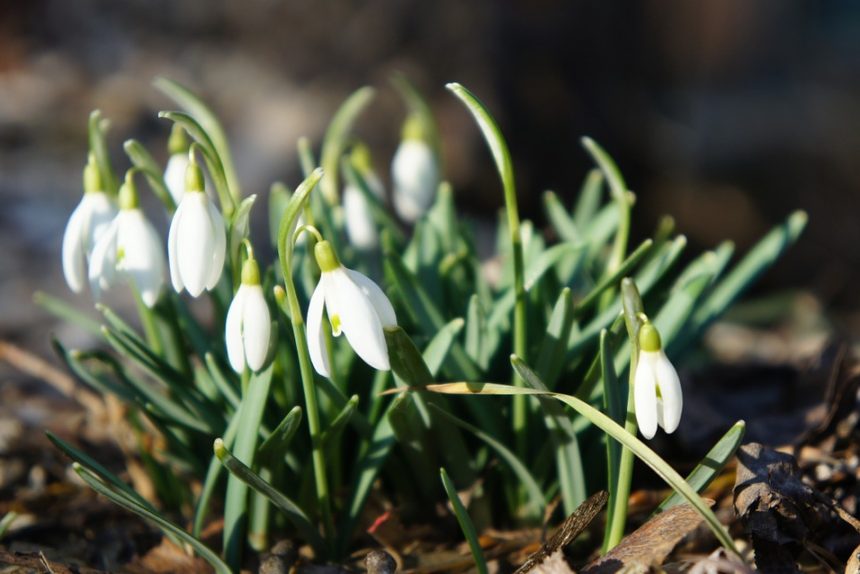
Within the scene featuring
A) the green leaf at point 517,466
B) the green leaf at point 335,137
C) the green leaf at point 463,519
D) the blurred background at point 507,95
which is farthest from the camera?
the blurred background at point 507,95

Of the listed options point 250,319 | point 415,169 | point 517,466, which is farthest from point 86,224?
point 517,466

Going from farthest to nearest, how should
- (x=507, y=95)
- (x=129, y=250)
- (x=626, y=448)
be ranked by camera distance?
(x=507, y=95) < (x=129, y=250) < (x=626, y=448)

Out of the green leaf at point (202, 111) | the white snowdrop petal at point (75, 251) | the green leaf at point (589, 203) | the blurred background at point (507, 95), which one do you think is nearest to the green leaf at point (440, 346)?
the green leaf at point (202, 111)

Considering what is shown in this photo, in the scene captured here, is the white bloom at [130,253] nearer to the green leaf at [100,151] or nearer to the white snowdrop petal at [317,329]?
the green leaf at [100,151]

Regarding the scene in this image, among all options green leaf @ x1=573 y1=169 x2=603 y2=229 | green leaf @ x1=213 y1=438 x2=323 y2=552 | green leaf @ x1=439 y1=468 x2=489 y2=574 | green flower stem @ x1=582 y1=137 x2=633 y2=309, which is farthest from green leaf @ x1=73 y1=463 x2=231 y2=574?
green leaf @ x1=573 y1=169 x2=603 y2=229

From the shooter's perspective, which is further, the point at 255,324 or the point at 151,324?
the point at 151,324

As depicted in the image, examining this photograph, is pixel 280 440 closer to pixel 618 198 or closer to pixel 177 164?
pixel 177 164
